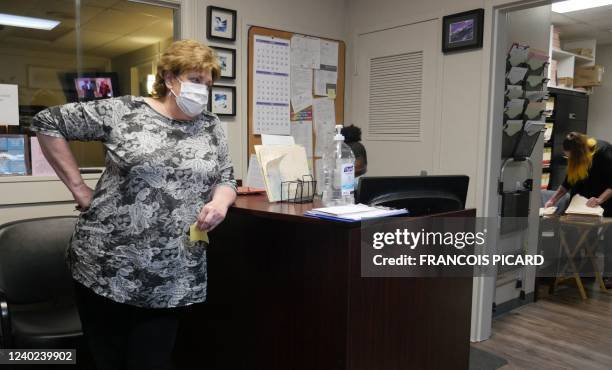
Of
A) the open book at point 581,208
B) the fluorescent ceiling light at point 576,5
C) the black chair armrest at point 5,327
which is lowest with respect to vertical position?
the black chair armrest at point 5,327

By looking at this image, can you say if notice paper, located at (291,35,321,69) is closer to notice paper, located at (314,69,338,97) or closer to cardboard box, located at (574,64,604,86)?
notice paper, located at (314,69,338,97)

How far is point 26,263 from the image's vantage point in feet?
7.32

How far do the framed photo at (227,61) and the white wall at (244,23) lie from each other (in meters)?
0.04

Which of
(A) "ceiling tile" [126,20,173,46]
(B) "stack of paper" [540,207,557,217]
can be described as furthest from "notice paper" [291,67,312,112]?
(B) "stack of paper" [540,207,557,217]

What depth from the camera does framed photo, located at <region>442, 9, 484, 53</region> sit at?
2.95m

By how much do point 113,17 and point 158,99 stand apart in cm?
172

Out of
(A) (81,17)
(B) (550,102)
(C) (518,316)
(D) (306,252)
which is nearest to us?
(D) (306,252)

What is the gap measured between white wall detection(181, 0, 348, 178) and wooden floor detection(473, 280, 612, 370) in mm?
2049

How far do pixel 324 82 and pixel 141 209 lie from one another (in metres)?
2.45

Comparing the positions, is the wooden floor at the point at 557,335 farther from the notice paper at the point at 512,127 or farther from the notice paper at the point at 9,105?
the notice paper at the point at 9,105

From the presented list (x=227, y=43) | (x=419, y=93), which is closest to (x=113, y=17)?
(x=227, y=43)

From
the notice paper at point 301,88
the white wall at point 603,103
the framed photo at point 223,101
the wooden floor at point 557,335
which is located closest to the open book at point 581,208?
the wooden floor at point 557,335

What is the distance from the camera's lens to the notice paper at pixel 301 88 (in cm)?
346

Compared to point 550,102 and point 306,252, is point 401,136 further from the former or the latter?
point 550,102
